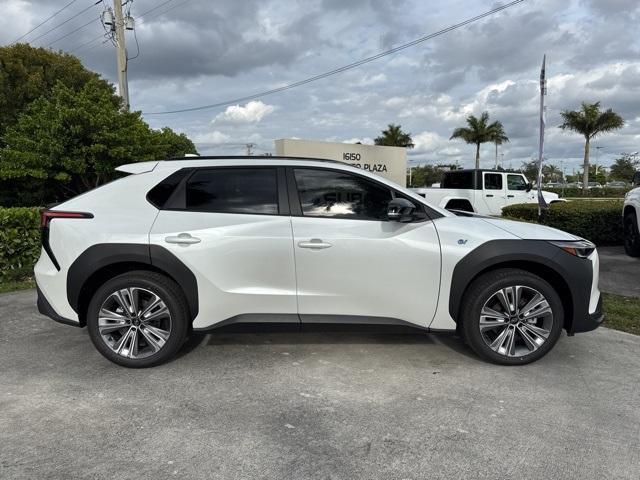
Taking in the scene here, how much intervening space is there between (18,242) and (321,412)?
6433 millimetres

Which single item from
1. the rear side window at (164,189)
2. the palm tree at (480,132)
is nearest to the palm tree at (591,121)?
the palm tree at (480,132)

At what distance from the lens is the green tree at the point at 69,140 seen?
36.8 feet

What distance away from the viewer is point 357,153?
16.4m

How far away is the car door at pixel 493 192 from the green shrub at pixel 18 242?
39.3 ft

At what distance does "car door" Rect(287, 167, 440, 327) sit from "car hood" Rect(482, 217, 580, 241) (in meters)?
0.66

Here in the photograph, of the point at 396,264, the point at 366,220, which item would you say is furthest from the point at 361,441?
the point at 366,220

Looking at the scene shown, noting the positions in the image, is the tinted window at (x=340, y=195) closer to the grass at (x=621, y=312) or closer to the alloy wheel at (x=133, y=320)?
the alloy wheel at (x=133, y=320)

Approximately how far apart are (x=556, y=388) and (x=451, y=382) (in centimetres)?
76

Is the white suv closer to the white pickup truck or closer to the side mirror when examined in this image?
the side mirror

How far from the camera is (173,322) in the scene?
374 centimetres

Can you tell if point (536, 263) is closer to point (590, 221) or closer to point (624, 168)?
point (590, 221)

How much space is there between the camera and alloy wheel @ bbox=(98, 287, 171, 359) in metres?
3.75

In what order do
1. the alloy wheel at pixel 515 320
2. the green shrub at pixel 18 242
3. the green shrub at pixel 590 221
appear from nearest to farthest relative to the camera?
the alloy wheel at pixel 515 320 → the green shrub at pixel 18 242 → the green shrub at pixel 590 221

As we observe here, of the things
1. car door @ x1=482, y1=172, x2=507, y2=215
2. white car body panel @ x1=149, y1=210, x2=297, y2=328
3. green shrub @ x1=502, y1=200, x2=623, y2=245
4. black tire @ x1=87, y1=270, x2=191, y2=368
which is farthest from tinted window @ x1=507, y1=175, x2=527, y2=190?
black tire @ x1=87, y1=270, x2=191, y2=368
